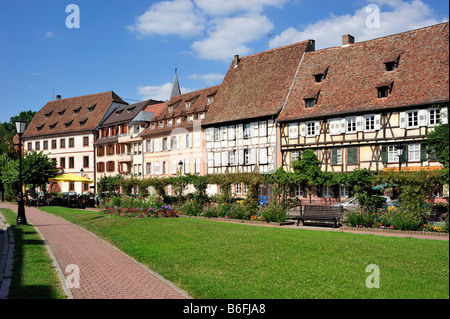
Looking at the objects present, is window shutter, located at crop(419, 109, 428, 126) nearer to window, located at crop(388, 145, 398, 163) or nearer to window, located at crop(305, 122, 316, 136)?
window, located at crop(388, 145, 398, 163)

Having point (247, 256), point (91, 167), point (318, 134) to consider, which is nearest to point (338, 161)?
point (318, 134)

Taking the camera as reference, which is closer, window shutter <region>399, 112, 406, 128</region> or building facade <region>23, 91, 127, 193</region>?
window shutter <region>399, 112, 406, 128</region>

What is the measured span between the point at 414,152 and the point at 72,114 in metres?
54.6

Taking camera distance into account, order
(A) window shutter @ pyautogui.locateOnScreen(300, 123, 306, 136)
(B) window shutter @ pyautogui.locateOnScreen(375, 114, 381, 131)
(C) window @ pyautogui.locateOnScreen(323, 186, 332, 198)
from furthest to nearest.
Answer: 1. (A) window shutter @ pyautogui.locateOnScreen(300, 123, 306, 136)
2. (C) window @ pyautogui.locateOnScreen(323, 186, 332, 198)
3. (B) window shutter @ pyautogui.locateOnScreen(375, 114, 381, 131)

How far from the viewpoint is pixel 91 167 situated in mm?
65250

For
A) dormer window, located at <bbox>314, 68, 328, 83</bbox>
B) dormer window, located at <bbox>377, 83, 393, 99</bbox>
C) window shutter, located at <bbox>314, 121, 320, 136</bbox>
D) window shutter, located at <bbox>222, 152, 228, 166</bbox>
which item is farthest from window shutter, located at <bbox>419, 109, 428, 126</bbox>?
window shutter, located at <bbox>222, 152, 228, 166</bbox>

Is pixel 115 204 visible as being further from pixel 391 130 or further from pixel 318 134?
pixel 391 130

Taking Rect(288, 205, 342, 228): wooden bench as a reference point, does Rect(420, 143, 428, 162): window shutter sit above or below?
above

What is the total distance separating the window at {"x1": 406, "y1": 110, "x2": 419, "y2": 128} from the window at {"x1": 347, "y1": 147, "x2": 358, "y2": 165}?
14.2 feet

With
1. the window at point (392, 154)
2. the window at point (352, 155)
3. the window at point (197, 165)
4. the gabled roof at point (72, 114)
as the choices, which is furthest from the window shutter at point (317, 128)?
the gabled roof at point (72, 114)

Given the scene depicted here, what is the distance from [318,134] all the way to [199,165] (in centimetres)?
1557

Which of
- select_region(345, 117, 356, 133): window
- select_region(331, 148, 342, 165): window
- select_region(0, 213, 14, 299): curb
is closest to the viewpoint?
select_region(0, 213, 14, 299): curb

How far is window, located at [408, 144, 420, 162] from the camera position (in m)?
30.2

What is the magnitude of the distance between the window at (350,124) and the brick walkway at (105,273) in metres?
23.6
